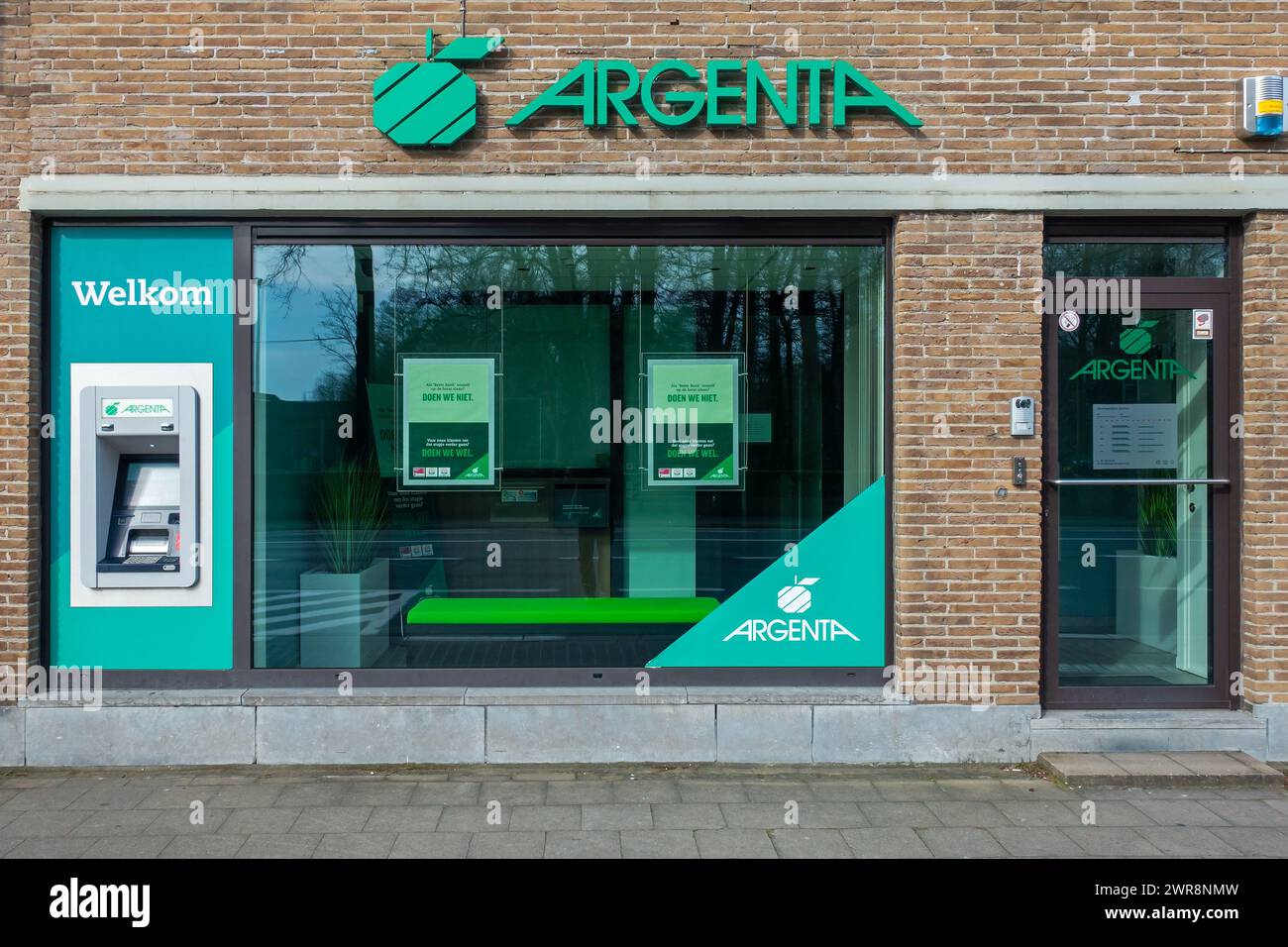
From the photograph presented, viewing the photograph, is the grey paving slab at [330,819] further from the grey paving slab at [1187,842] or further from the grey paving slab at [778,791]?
the grey paving slab at [1187,842]

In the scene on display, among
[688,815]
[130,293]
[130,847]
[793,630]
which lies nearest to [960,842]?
[688,815]

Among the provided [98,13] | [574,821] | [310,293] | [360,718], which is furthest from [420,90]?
[574,821]

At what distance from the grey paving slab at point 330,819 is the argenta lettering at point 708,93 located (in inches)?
163

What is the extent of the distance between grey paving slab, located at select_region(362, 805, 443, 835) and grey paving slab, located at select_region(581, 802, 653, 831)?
0.79 metres

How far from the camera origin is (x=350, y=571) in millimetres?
6785

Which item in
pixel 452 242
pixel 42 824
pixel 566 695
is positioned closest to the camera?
pixel 42 824

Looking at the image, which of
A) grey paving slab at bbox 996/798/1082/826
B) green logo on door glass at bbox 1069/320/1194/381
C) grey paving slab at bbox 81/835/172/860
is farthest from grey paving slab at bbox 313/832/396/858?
green logo on door glass at bbox 1069/320/1194/381

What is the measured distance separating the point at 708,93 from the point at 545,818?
436cm

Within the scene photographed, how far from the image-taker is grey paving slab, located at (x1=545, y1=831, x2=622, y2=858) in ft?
16.1

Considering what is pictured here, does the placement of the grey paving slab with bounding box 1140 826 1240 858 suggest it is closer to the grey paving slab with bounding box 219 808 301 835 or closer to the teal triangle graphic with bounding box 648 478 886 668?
the teal triangle graphic with bounding box 648 478 886 668

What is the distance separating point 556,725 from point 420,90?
4009mm

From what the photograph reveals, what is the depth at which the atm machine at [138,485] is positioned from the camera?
6316 mm

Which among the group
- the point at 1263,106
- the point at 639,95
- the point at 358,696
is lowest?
the point at 358,696

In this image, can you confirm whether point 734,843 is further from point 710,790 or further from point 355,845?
point 355,845
